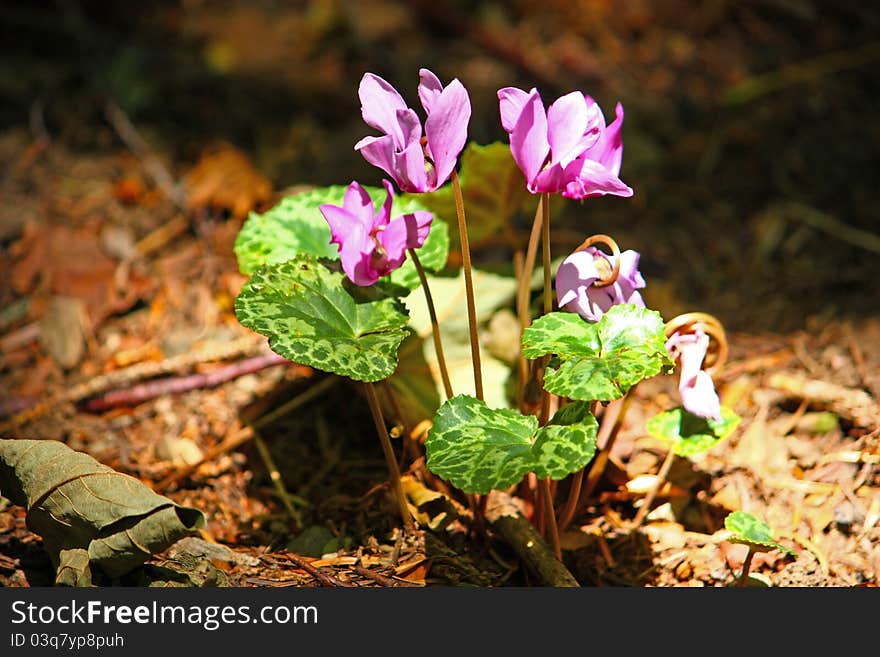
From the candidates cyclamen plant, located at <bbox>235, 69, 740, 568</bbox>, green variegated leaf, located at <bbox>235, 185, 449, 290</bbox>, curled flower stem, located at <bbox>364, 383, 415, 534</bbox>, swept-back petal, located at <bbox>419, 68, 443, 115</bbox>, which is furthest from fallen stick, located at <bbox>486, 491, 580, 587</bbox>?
swept-back petal, located at <bbox>419, 68, 443, 115</bbox>

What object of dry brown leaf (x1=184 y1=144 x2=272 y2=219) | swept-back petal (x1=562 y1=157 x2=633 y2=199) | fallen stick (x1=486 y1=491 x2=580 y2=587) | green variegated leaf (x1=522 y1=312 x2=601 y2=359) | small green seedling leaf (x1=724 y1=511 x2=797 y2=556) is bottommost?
fallen stick (x1=486 y1=491 x2=580 y2=587)

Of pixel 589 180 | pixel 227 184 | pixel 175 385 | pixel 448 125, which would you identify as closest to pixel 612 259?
pixel 589 180

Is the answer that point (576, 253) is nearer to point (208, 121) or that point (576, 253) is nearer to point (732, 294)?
point (732, 294)

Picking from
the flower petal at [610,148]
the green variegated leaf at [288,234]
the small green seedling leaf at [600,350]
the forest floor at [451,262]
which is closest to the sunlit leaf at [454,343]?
the forest floor at [451,262]

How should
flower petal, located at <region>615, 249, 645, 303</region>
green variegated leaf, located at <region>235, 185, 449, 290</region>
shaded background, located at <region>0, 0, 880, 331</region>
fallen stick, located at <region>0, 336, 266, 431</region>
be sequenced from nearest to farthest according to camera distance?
flower petal, located at <region>615, 249, 645, 303</region> < green variegated leaf, located at <region>235, 185, 449, 290</region> < fallen stick, located at <region>0, 336, 266, 431</region> < shaded background, located at <region>0, 0, 880, 331</region>

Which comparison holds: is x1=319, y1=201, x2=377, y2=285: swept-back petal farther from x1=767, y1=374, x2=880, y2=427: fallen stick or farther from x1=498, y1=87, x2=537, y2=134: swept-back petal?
x1=767, y1=374, x2=880, y2=427: fallen stick

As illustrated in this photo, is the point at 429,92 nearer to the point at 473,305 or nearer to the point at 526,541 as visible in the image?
the point at 473,305
